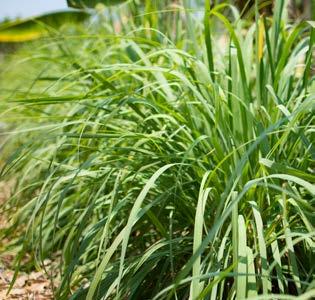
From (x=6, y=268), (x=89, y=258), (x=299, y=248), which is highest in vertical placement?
(x=299, y=248)

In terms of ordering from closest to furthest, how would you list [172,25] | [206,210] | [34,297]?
1. [206,210]
2. [34,297]
3. [172,25]

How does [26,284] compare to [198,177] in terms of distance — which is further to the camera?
[26,284]

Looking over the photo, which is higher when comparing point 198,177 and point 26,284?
point 198,177

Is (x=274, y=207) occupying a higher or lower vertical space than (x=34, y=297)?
higher

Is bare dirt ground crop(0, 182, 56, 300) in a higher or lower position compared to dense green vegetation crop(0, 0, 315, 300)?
lower

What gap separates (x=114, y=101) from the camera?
184 centimetres

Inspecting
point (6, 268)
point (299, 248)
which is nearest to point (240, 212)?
point (299, 248)

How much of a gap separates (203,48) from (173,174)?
70 cm

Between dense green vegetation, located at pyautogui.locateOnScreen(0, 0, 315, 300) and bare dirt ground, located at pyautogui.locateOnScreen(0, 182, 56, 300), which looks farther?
bare dirt ground, located at pyautogui.locateOnScreen(0, 182, 56, 300)

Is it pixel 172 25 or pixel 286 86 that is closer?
pixel 286 86

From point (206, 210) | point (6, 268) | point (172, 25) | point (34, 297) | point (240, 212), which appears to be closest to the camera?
point (240, 212)

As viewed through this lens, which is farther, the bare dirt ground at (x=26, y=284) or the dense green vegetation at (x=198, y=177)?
the bare dirt ground at (x=26, y=284)

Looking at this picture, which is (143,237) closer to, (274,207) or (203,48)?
(274,207)

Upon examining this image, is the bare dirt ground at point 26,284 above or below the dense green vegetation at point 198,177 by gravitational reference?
below
